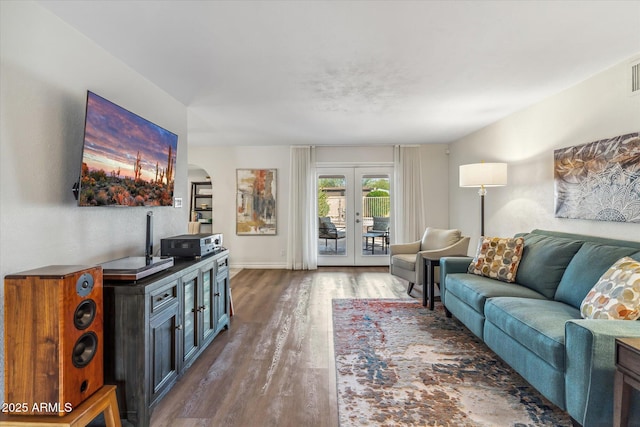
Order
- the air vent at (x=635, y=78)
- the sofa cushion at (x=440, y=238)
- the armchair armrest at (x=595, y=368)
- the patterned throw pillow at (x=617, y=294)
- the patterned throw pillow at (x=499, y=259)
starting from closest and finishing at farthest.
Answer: the armchair armrest at (x=595, y=368) < the patterned throw pillow at (x=617, y=294) < the air vent at (x=635, y=78) < the patterned throw pillow at (x=499, y=259) < the sofa cushion at (x=440, y=238)

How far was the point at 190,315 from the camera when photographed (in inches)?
98.7

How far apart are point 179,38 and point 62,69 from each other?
0.71 m

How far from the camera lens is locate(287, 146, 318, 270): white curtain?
246 inches

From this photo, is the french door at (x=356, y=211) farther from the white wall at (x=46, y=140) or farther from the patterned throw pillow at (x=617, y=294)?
the patterned throw pillow at (x=617, y=294)

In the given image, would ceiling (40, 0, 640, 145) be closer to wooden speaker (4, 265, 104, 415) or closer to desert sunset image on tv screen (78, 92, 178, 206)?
desert sunset image on tv screen (78, 92, 178, 206)

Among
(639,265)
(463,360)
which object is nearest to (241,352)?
(463,360)

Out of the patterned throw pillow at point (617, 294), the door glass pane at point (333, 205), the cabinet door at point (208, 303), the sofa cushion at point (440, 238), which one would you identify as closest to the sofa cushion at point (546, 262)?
the patterned throw pillow at point (617, 294)

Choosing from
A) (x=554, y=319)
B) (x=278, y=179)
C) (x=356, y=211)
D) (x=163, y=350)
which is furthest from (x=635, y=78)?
(x=278, y=179)

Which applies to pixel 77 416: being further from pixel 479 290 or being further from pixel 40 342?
pixel 479 290

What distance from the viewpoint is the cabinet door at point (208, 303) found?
273cm

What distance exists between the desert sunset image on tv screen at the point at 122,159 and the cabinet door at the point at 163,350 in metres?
0.83

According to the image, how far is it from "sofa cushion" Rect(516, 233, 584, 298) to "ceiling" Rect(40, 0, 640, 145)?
57.0 inches

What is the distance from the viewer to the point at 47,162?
73.9 inches

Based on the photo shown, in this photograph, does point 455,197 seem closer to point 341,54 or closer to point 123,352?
point 341,54
